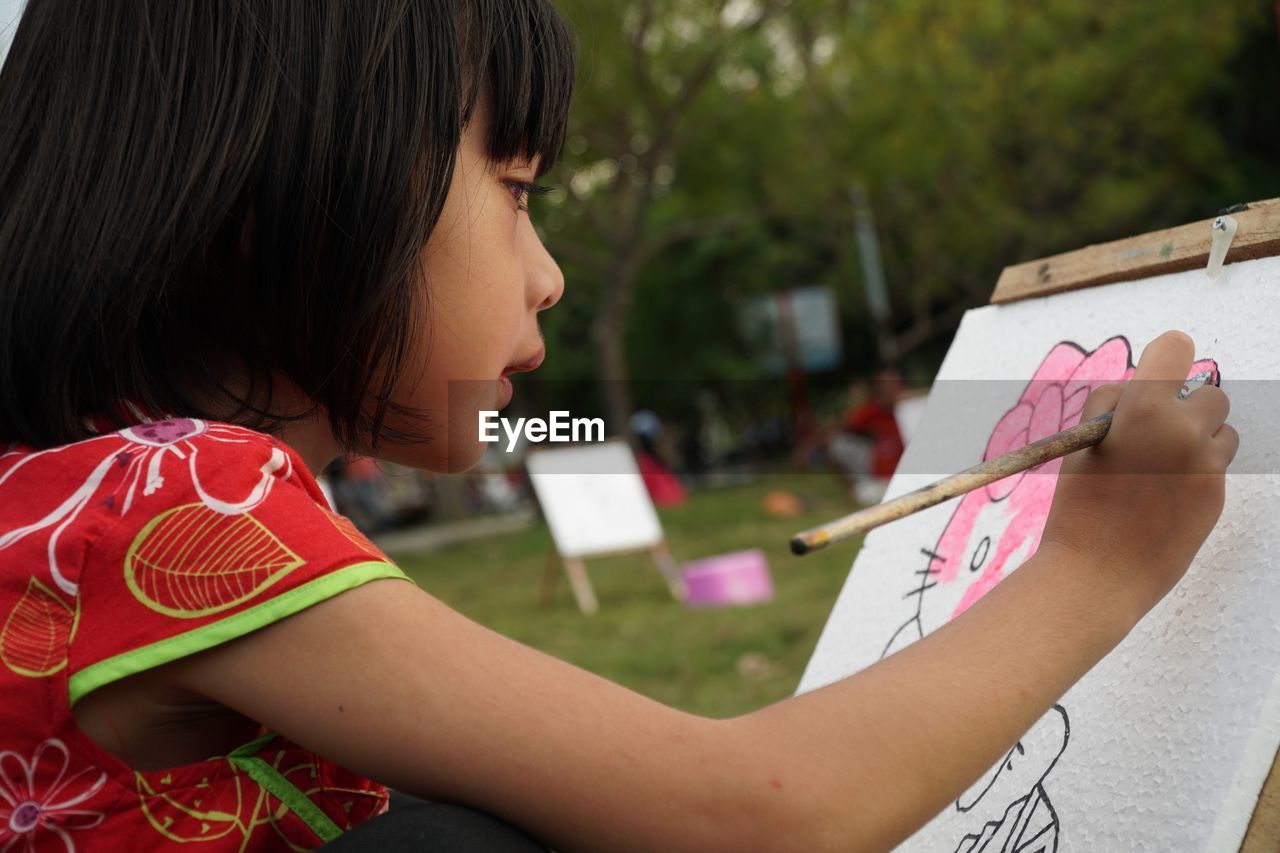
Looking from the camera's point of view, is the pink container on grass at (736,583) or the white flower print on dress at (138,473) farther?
the pink container on grass at (736,583)

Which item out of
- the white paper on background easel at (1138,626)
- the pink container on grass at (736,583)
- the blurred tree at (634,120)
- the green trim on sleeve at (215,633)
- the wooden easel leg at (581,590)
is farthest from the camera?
the blurred tree at (634,120)

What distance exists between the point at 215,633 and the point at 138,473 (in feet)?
0.46

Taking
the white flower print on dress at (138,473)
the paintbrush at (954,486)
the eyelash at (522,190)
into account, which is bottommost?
the paintbrush at (954,486)

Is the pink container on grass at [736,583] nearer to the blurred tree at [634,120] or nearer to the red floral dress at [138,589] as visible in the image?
the red floral dress at [138,589]

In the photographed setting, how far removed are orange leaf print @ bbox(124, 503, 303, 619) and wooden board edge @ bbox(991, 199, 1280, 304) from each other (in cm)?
97

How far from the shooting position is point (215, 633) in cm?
81

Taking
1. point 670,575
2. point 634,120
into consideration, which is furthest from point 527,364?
point 634,120

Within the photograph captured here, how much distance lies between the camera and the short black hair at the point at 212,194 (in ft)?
3.15

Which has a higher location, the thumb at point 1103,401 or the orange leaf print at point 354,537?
the orange leaf print at point 354,537

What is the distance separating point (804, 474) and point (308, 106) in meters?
16.0

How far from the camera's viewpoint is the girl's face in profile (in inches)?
43.1

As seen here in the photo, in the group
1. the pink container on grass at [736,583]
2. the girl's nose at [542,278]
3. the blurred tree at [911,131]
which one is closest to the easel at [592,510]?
the pink container on grass at [736,583]

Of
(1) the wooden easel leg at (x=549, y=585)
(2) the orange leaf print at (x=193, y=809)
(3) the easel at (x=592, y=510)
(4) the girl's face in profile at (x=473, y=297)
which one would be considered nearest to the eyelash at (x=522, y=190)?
(4) the girl's face in profile at (x=473, y=297)

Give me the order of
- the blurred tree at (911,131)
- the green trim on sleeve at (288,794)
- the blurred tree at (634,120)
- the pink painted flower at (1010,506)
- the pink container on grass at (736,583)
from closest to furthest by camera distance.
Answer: the green trim on sleeve at (288,794) < the pink painted flower at (1010,506) < the pink container on grass at (736,583) < the blurred tree at (634,120) < the blurred tree at (911,131)
